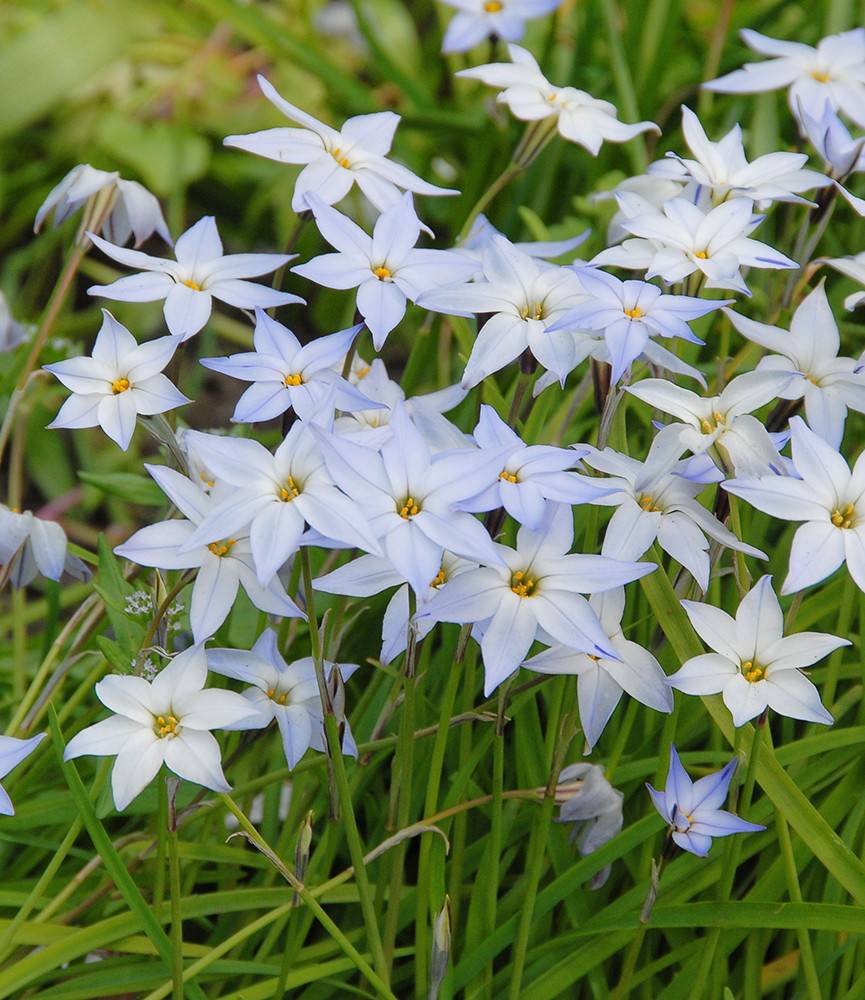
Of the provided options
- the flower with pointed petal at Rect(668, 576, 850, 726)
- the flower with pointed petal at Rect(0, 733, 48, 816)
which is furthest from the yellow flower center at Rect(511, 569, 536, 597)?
the flower with pointed petal at Rect(0, 733, 48, 816)

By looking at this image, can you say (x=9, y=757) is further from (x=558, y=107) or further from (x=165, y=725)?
(x=558, y=107)

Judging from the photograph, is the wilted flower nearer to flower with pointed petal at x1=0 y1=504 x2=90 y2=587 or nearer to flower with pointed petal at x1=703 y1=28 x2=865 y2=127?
flower with pointed petal at x1=0 y1=504 x2=90 y2=587

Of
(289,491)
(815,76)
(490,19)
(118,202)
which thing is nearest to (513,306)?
(289,491)

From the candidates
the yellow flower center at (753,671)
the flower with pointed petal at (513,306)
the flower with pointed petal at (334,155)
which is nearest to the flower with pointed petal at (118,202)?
the flower with pointed petal at (334,155)

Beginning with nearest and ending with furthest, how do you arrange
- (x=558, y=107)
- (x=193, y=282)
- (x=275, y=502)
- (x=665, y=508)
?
(x=275, y=502) < (x=665, y=508) < (x=193, y=282) < (x=558, y=107)

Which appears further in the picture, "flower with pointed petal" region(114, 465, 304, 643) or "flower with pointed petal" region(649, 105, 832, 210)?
"flower with pointed petal" region(649, 105, 832, 210)
